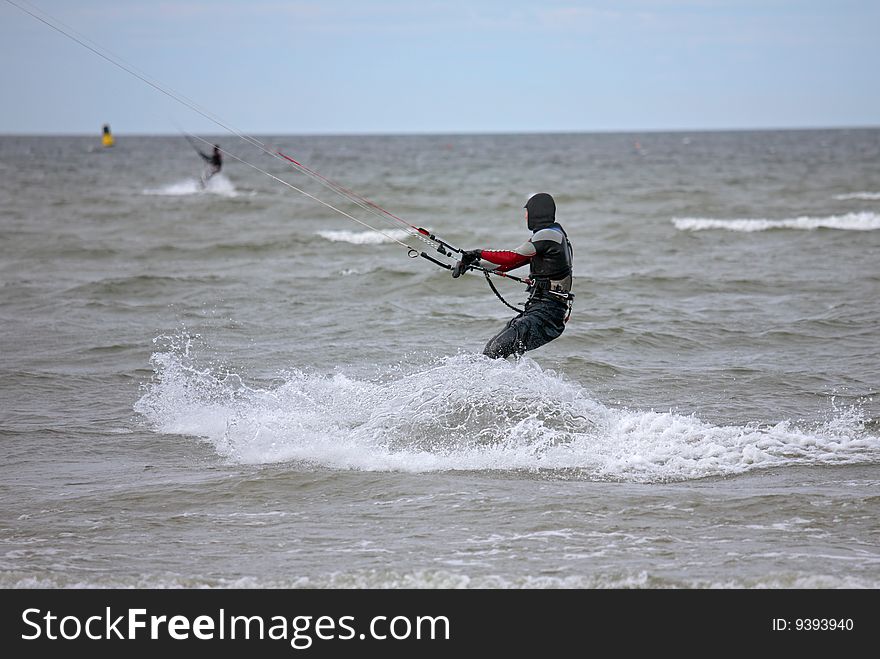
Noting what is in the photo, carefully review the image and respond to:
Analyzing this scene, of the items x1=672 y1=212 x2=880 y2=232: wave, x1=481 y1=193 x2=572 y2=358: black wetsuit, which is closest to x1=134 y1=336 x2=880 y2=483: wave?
x1=481 y1=193 x2=572 y2=358: black wetsuit

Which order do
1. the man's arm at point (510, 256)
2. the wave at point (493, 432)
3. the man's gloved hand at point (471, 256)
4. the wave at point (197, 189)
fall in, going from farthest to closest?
the wave at point (197, 189), the man's arm at point (510, 256), the man's gloved hand at point (471, 256), the wave at point (493, 432)

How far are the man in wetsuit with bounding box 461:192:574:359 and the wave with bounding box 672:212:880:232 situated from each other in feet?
63.0

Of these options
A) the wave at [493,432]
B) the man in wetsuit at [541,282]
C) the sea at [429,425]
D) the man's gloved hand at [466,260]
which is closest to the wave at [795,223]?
the sea at [429,425]

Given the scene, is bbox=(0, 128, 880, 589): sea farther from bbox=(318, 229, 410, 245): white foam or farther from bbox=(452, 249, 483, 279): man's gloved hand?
bbox=(318, 229, 410, 245): white foam

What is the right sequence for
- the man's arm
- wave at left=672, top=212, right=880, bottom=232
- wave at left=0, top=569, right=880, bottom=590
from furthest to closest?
wave at left=672, top=212, right=880, bottom=232, the man's arm, wave at left=0, top=569, right=880, bottom=590

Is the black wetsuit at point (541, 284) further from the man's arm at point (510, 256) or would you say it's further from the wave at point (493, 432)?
the wave at point (493, 432)

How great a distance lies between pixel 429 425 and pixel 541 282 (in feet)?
5.13

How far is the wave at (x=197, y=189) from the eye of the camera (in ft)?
139

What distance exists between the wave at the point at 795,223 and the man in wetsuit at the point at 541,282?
19189 millimetres

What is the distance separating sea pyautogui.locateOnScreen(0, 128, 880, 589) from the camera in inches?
252

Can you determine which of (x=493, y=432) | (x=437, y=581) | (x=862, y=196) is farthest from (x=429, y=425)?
(x=862, y=196)

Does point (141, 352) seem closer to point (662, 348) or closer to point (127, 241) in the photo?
point (662, 348)
